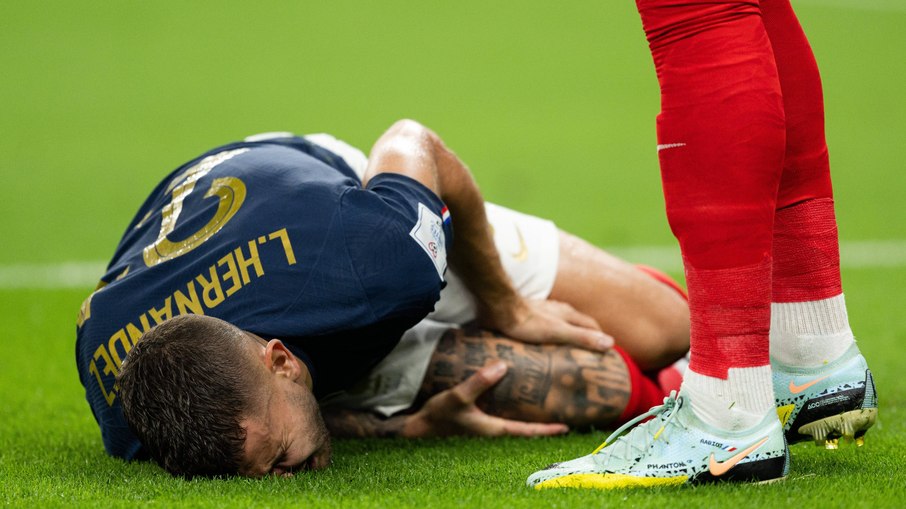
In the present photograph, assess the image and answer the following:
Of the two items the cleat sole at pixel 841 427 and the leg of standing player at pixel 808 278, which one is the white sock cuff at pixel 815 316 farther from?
the cleat sole at pixel 841 427

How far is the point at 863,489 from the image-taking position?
5.26ft

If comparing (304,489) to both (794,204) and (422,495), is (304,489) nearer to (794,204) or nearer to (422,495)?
(422,495)

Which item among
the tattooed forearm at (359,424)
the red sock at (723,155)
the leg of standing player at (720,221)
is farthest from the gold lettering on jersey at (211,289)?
the red sock at (723,155)

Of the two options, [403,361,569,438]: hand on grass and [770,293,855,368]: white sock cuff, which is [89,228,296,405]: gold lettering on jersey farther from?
[770,293,855,368]: white sock cuff

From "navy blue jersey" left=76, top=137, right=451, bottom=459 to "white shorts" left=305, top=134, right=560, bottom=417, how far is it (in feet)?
→ 0.77

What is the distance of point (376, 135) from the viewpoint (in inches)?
288

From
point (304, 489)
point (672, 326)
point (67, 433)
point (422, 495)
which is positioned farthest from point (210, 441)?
point (672, 326)

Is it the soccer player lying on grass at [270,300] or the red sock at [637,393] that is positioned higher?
the soccer player lying on grass at [270,300]

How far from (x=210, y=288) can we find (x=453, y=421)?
0.62m

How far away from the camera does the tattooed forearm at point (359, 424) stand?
2.29 metres

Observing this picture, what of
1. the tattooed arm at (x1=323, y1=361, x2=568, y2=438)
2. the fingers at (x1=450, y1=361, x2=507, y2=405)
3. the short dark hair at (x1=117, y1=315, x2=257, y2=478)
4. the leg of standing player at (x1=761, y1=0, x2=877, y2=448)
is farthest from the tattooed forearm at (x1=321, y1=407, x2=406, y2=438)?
the leg of standing player at (x1=761, y1=0, x2=877, y2=448)

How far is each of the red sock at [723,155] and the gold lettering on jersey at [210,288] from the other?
696 millimetres

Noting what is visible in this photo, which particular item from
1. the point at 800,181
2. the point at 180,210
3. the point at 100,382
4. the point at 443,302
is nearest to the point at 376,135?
the point at 443,302

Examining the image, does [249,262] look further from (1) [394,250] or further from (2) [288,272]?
(1) [394,250]
